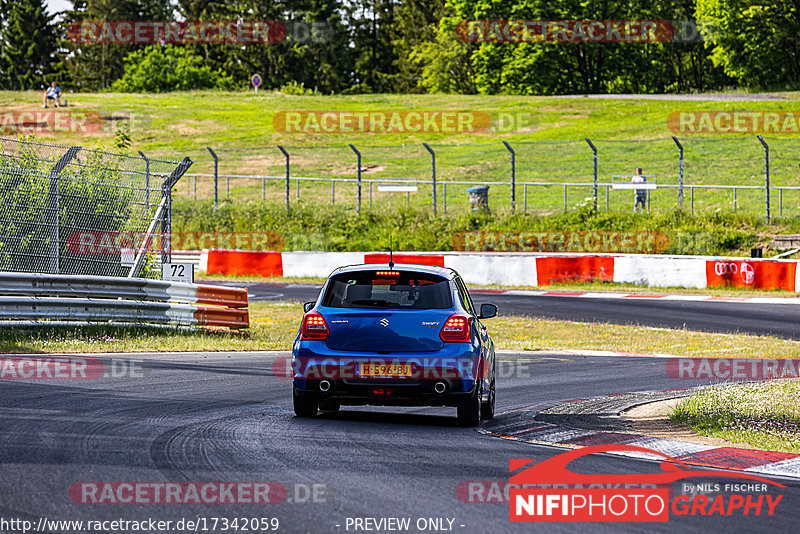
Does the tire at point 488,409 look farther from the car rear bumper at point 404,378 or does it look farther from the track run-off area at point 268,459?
the car rear bumper at point 404,378

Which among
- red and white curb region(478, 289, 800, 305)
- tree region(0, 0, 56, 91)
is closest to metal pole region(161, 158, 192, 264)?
red and white curb region(478, 289, 800, 305)

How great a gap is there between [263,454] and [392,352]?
1.94 m

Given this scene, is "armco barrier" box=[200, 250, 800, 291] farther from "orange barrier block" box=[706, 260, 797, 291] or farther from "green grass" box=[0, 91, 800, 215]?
"green grass" box=[0, 91, 800, 215]

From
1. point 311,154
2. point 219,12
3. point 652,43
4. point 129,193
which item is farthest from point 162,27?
point 129,193

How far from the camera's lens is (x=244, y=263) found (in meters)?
32.0

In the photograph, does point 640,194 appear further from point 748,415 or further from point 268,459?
point 268,459

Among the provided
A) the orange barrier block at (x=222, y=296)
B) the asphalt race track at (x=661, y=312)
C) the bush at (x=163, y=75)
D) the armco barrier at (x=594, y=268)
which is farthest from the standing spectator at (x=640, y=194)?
the bush at (x=163, y=75)

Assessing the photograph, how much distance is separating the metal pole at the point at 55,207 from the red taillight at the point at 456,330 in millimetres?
8909

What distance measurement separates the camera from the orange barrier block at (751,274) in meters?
25.6

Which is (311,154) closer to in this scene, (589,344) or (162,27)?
(589,344)

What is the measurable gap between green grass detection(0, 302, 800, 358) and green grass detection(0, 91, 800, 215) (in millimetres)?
12742

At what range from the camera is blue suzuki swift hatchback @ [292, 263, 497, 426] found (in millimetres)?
9383

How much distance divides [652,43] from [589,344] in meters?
73.9

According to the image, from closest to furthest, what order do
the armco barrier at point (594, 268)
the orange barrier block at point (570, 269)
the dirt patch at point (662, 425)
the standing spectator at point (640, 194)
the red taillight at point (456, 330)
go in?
the dirt patch at point (662, 425) < the red taillight at point (456, 330) < the armco barrier at point (594, 268) < the orange barrier block at point (570, 269) < the standing spectator at point (640, 194)
